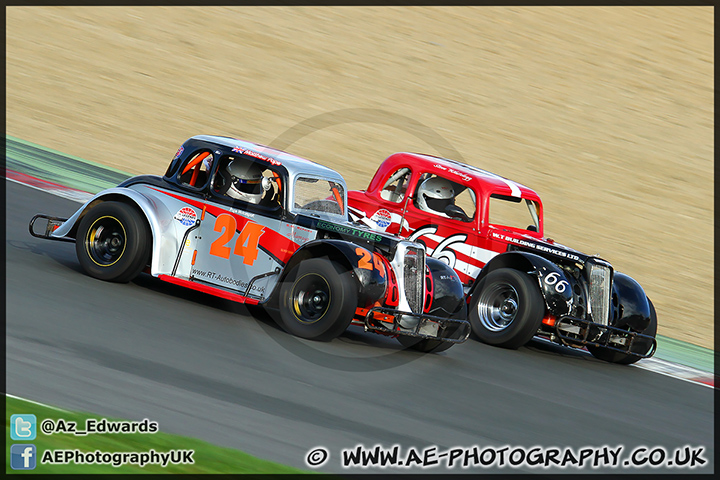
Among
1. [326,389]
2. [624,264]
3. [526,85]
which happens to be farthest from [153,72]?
[326,389]

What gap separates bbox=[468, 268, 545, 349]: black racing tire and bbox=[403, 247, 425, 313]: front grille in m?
1.75

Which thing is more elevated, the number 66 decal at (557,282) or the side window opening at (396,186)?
the side window opening at (396,186)

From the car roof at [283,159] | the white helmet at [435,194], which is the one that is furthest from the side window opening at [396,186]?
the car roof at [283,159]

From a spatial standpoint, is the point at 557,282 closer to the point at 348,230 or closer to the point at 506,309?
the point at 506,309

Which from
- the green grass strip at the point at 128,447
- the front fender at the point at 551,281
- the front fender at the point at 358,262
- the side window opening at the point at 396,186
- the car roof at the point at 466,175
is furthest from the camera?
the side window opening at the point at 396,186

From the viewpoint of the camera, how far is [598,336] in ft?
34.5

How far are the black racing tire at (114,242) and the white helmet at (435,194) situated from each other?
434cm

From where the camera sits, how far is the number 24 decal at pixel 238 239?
929 centimetres

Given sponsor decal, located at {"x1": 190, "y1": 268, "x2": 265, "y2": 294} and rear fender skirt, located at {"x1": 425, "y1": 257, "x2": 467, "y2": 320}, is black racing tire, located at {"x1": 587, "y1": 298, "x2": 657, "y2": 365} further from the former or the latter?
sponsor decal, located at {"x1": 190, "y1": 268, "x2": 265, "y2": 294}

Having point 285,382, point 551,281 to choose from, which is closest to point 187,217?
point 285,382

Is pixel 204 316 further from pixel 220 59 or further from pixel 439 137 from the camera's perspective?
pixel 220 59

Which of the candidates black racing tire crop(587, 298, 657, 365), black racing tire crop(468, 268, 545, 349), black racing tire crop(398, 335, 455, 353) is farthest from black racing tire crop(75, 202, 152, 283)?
black racing tire crop(587, 298, 657, 365)

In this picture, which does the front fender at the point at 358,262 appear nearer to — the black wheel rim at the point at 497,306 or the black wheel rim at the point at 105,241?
the black wheel rim at the point at 105,241

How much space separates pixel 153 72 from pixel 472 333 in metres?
15.2
